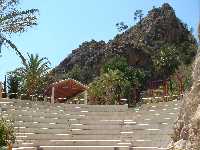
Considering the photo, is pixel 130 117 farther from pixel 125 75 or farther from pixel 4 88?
pixel 125 75

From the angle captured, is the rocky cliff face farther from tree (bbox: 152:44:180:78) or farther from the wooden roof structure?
Result: tree (bbox: 152:44:180:78)

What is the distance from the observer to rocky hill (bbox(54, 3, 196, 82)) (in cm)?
6569

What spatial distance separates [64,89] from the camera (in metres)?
29.0

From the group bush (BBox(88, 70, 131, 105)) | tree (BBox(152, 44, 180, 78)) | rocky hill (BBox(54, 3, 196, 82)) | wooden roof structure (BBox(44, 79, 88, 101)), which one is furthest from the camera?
rocky hill (BBox(54, 3, 196, 82))

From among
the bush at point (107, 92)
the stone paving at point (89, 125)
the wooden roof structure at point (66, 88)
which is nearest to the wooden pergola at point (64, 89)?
the wooden roof structure at point (66, 88)

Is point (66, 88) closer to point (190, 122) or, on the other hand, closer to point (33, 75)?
point (33, 75)

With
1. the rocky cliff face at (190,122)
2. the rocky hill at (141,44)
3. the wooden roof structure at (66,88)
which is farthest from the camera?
the rocky hill at (141,44)

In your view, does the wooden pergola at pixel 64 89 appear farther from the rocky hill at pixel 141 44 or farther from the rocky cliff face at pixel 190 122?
the rocky hill at pixel 141 44

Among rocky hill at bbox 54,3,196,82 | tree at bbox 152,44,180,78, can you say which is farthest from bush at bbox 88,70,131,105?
rocky hill at bbox 54,3,196,82

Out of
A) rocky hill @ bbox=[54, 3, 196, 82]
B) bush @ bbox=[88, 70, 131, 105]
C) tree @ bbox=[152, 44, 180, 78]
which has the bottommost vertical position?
bush @ bbox=[88, 70, 131, 105]

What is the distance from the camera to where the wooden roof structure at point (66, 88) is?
28.1 m

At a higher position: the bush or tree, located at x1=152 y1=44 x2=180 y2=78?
tree, located at x1=152 y1=44 x2=180 y2=78

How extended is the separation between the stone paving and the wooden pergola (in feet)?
15.7

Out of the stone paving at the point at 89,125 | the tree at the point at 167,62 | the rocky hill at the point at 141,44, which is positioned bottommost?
the stone paving at the point at 89,125
